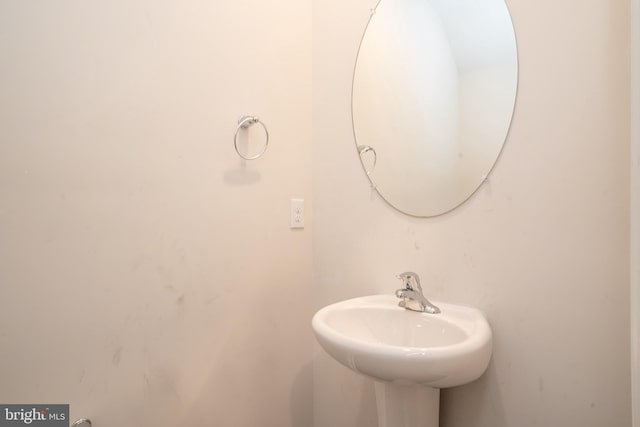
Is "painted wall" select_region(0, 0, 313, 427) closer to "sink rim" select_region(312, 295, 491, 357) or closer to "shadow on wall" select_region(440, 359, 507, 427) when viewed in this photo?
"sink rim" select_region(312, 295, 491, 357)

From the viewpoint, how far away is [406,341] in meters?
1.03

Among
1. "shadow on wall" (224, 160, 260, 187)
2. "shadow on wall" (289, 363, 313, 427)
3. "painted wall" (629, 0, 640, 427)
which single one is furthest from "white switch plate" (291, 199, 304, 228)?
"painted wall" (629, 0, 640, 427)

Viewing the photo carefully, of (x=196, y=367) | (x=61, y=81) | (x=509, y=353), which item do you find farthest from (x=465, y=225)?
(x=61, y=81)

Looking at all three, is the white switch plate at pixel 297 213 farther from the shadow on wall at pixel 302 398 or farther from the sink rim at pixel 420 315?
the shadow on wall at pixel 302 398

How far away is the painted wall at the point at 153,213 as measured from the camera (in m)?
0.82

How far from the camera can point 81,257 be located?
88 centimetres

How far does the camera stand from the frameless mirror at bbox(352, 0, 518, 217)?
0.97 m

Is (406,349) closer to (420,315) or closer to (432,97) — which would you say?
(420,315)

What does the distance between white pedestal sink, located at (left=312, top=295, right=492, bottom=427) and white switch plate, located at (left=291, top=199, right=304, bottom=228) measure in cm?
40

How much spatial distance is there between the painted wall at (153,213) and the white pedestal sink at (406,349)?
372 mm

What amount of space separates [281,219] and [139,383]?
26.7 inches

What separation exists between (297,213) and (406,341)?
616 mm

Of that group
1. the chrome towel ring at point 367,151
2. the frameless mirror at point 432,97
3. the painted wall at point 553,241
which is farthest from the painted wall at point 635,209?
the chrome towel ring at point 367,151

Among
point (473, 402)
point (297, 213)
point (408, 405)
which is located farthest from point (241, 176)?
point (473, 402)
